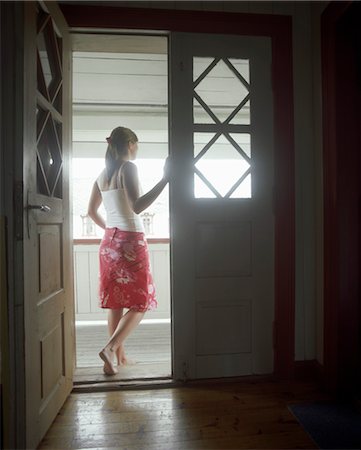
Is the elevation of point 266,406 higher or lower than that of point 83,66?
lower

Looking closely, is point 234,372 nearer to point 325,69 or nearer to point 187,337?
point 187,337

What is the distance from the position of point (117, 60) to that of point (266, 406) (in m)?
2.86

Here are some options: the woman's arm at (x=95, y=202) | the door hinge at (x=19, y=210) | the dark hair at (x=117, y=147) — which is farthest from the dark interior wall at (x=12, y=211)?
the woman's arm at (x=95, y=202)

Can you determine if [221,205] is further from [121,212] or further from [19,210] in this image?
[19,210]

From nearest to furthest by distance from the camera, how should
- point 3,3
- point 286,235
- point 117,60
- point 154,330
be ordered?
point 3,3, point 286,235, point 117,60, point 154,330

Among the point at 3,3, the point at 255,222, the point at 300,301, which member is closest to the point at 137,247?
the point at 255,222

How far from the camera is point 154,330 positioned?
327 centimetres

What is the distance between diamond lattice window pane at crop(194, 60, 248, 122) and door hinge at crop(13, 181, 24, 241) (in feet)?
4.16

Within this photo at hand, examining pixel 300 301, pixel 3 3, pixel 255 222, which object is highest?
pixel 3 3

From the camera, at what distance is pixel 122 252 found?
2094mm

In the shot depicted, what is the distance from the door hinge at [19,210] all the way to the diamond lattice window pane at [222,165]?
3.53 ft

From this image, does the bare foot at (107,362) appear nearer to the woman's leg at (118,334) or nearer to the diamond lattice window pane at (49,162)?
the woman's leg at (118,334)

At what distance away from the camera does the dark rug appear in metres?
1.44

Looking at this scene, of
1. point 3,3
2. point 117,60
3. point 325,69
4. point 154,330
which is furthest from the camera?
point 154,330
